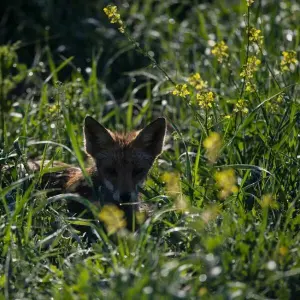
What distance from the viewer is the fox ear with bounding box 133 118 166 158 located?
25.2 ft

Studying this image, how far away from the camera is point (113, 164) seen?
24.9 feet

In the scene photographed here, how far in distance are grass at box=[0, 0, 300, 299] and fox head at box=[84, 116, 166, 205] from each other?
175 mm

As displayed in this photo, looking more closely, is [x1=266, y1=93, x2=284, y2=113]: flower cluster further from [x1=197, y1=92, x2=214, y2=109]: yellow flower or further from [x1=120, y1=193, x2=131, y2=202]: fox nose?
[x1=120, y1=193, x2=131, y2=202]: fox nose

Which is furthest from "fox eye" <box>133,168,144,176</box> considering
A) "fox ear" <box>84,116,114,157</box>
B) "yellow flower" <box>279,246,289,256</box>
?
"yellow flower" <box>279,246,289,256</box>

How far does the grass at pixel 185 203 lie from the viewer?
4922mm

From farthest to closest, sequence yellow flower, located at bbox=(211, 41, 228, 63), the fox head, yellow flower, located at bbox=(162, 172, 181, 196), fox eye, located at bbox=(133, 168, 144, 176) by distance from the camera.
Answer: yellow flower, located at bbox=(211, 41, 228, 63)
fox eye, located at bbox=(133, 168, 144, 176)
the fox head
yellow flower, located at bbox=(162, 172, 181, 196)

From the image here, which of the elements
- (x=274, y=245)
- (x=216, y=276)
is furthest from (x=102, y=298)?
(x=274, y=245)

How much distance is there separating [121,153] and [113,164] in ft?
0.41

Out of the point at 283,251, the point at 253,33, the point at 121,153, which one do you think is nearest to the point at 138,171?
the point at 121,153

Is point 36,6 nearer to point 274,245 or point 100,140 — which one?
point 100,140

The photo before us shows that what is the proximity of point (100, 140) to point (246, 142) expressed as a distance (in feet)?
4.20

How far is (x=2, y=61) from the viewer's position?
842cm

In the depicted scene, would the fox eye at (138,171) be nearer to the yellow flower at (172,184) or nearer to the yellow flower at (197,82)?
the yellow flower at (197,82)

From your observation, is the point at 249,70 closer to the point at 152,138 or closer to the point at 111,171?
the point at 152,138
